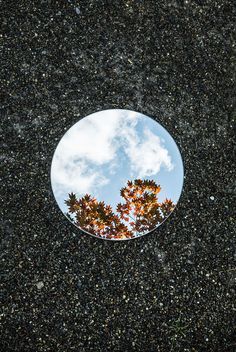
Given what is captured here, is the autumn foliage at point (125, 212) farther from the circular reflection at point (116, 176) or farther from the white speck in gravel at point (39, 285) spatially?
the white speck in gravel at point (39, 285)

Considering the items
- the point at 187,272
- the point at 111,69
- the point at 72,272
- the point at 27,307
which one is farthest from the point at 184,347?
the point at 111,69

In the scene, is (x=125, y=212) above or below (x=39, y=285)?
above

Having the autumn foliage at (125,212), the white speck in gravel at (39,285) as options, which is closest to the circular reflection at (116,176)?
the autumn foliage at (125,212)

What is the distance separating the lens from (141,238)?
7.48 feet

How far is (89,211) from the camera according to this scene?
86.0 inches

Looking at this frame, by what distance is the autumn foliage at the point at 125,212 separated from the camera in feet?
7.14

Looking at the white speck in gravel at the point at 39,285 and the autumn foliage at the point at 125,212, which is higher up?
the autumn foliage at the point at 125,212

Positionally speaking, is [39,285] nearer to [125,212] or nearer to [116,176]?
[125,212]

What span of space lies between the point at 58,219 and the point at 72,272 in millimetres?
321

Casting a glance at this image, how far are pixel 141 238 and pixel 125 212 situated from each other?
21 cm

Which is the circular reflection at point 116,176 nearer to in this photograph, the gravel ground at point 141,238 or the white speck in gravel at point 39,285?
→ the gravel ground at point 141,238

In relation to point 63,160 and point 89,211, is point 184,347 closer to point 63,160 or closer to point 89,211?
point 89,211

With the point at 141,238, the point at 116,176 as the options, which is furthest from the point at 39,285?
the point at 116,176

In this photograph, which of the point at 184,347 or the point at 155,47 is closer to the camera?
the point at 184,347
